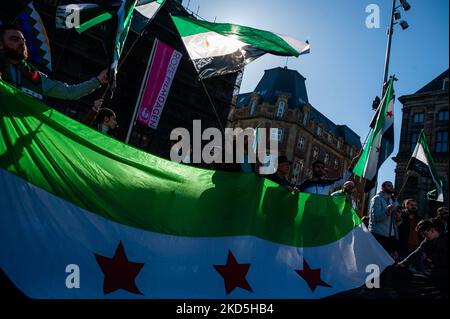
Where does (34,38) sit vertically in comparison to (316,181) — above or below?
above

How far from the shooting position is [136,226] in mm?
3201

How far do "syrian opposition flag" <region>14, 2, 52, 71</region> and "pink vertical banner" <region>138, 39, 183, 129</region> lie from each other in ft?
25.8

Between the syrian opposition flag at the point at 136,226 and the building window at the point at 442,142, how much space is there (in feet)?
118

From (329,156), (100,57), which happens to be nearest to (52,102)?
(100,57)

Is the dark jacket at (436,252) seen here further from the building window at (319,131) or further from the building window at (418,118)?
the building window at (319,131)

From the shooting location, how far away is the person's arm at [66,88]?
144 inches

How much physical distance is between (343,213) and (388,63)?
986 centimetres

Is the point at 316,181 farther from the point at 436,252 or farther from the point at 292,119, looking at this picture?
the point at 292,119

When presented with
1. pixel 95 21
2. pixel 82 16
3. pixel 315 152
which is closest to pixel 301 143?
pixel 315 152

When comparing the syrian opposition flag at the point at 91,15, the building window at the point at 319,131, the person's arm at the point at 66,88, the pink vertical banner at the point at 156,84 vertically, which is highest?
the building window at the point at 319,131

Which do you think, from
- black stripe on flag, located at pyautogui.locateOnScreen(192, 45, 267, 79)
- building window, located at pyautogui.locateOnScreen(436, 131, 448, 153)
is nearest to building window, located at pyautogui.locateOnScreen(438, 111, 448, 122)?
building window, located at pyautogui.locateOnScreen(436, 131, 448, 153)

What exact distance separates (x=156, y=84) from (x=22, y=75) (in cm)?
1177

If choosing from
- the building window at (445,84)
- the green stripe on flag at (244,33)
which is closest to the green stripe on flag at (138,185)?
the green stripe on flag at (244,33)

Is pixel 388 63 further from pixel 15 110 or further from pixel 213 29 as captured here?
pixel 15 110
